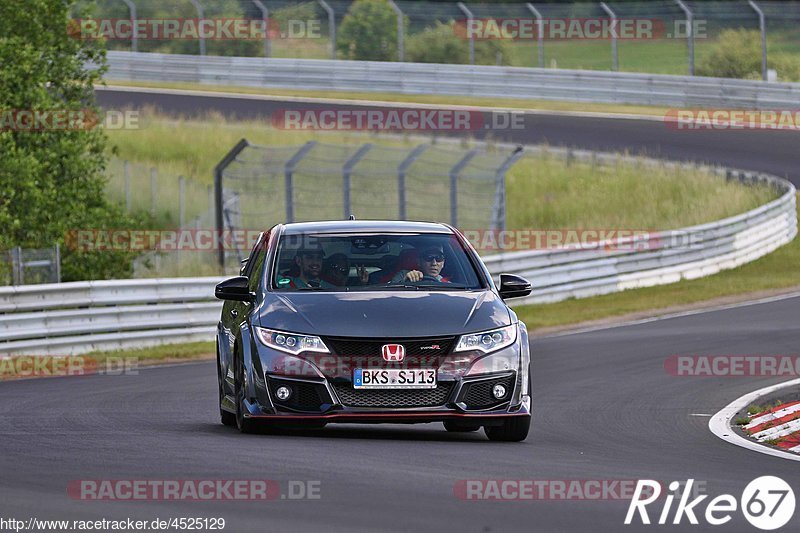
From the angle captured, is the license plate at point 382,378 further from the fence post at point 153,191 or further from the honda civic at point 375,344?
the fence post at point 153,191

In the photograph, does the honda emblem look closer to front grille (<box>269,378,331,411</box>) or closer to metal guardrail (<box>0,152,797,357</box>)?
front grille (<box>269,378,331,411</box>)

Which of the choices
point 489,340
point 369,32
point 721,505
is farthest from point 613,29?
point 721,505

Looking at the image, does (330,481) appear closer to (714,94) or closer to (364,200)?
(364,200)

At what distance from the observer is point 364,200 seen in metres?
32.4

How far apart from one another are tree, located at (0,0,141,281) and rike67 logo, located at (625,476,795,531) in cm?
1586

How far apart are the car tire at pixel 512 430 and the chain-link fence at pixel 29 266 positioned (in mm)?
10610

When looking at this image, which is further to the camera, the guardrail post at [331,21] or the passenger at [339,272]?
the guardrail post at [331,21]

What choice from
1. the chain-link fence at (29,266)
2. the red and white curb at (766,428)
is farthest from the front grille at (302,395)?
the chain-link fence at (29,266)

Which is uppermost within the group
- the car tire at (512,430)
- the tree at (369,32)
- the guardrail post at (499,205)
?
the tree at (369,32)

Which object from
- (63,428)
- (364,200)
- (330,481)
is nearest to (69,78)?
(364,200)

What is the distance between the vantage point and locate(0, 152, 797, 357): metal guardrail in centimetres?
1833

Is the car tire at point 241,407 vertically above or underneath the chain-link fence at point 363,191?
above

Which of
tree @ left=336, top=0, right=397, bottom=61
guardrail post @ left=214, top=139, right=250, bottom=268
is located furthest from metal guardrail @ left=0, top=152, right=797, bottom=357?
tree @ left=336, top=0, right=397, bottom=61

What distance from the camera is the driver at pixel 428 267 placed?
34.6 ft
